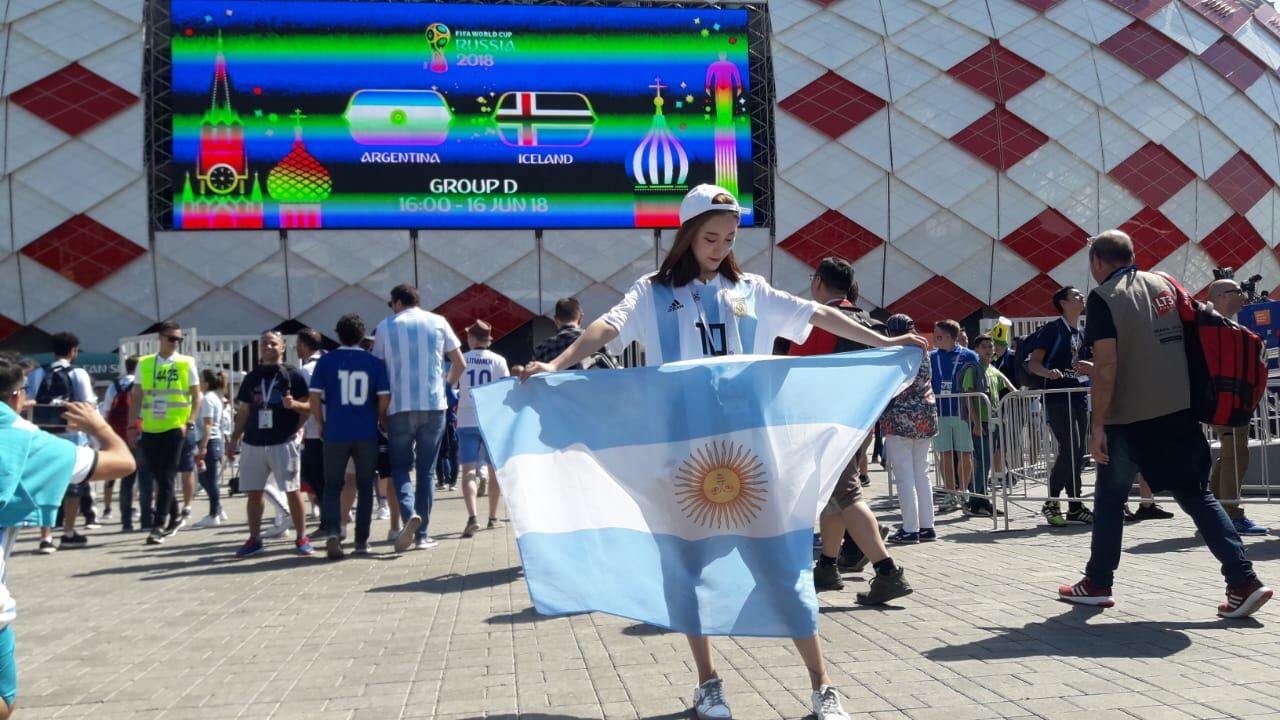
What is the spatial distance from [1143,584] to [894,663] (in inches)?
83.8

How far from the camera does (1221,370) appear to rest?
451cm

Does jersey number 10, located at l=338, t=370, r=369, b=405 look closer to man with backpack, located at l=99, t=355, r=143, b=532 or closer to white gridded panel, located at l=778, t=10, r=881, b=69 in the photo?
man with backpack, located at l=99, t=355, r=143, b=532

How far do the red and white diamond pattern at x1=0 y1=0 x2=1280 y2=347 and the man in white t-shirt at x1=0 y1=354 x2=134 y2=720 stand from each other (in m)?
19.1

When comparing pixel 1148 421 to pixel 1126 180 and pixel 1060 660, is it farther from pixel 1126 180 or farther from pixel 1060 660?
pixel 1126 180

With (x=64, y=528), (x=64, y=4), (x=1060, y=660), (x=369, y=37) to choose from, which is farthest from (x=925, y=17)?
(x=1060, y=660)

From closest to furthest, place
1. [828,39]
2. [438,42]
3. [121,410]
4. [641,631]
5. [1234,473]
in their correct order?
[641,631]
[1234,473]
[121,410]
[438,42]
[828,39]

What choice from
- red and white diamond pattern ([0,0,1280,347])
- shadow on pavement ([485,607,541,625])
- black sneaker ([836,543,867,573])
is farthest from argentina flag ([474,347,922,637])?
red and white diamond pattern ([0,0,1280,347])

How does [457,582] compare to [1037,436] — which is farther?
[1037,436]

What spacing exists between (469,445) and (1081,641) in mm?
5409

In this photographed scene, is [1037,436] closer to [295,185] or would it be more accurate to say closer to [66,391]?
[66,391]

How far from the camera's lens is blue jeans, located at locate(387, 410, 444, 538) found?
24.9 feet

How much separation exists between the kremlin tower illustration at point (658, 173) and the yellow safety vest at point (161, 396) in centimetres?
1295

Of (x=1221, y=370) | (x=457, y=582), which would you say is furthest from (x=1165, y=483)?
(x=457, y=582)

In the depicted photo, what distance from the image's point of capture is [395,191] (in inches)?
796
